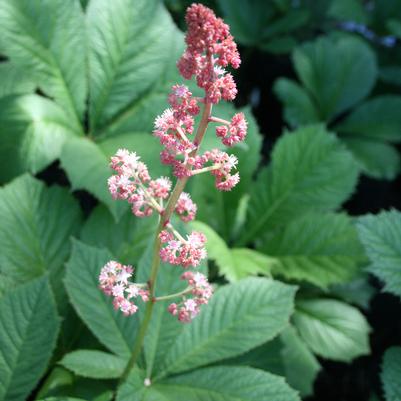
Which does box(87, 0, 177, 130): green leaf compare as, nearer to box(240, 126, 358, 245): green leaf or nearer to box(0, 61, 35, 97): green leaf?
box(0, 61, 35, 97): green leaf

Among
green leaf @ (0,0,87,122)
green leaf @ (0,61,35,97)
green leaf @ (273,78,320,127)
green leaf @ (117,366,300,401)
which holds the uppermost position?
green leaf @ (0,0,87,122)

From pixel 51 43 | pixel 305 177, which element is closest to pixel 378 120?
pixel 305 177

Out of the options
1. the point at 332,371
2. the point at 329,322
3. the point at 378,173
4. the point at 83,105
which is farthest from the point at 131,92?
the point at 332,371

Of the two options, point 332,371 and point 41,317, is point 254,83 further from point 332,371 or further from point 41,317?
point 41,317

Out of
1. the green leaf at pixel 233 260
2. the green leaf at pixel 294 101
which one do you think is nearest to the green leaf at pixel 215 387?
the green leaf at pixel 233 260

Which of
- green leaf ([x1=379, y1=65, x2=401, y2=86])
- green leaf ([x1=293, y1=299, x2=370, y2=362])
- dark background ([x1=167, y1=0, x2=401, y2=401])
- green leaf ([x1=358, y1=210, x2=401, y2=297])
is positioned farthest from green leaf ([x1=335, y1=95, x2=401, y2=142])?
green leaf ([x1=358, y1=210, x2=401, y2=297])

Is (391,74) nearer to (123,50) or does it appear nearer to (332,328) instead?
(332,328)

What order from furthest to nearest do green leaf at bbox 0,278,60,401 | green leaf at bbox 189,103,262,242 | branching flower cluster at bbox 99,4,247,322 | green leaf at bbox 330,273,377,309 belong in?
1. green leaf at bbox 330,273,377,309
2. green leaf at bbox 189,103,262,242
3. green leaf at bbox 0,278,60,401
4. branching flower cluster at bbox 99,4,247,322
